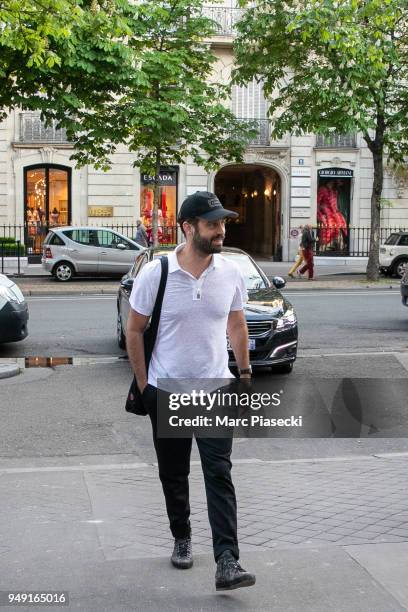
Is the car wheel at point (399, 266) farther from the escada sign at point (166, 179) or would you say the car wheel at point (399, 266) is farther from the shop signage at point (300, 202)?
the escada sign at point (166, 179)

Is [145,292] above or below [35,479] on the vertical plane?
above

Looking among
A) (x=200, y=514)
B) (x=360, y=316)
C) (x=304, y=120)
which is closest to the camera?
(x=200, y=514)

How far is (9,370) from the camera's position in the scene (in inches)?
433

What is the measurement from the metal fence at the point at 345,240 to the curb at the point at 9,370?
24.8m

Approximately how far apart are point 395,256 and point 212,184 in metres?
9.03

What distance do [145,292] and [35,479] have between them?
2.44 meters

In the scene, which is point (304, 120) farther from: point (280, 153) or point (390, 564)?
point (390, 564)

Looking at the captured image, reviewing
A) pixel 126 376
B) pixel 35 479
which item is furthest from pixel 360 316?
pixel 35 479

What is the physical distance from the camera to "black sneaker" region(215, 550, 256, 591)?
418cm

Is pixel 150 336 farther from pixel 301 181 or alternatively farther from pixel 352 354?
pixel 301 181

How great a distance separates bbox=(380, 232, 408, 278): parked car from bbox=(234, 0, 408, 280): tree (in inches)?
66.5

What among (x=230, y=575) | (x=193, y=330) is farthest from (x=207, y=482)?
(x=193, y=330)

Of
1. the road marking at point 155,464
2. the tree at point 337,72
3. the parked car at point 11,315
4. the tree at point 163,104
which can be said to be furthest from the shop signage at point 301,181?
the road marking at point 155,464

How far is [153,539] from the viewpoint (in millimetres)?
5066
